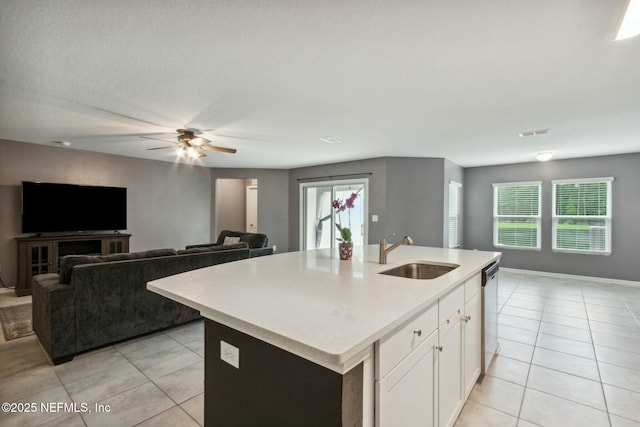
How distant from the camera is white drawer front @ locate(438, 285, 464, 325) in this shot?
1.55m

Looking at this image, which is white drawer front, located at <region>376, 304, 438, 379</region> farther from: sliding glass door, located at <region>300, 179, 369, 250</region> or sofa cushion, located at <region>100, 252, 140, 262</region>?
sliding glass door, located at <region>300, 179, 369, 250</region>

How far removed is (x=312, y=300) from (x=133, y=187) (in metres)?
5.96

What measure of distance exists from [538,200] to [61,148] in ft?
29.5

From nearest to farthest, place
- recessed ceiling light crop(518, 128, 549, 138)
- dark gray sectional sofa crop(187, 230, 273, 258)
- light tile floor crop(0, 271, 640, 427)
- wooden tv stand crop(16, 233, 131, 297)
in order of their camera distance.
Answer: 1. light tile floor crop(0, 271, 640, 427)
2. recessed ceiling light crop(518, 128, 549, 138)
3. wooden tv stand crop(16, 233, 131, 297)
4. dark gray sectional sofa crop(187, 230, 273, 258)

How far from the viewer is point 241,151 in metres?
5.22

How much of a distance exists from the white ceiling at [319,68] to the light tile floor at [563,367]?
2.34 metres

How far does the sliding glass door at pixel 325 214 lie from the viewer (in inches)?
239

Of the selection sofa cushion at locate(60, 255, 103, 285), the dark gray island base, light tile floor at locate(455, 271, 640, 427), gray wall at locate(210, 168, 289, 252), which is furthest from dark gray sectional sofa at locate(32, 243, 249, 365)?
gray wall at locate(210, 168, 289, 252)

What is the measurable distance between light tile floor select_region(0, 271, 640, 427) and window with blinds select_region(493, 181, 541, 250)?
2871 millimetres

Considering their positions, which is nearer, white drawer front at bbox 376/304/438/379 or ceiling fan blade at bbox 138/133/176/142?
white drawer front at bbox 376/304/438/379

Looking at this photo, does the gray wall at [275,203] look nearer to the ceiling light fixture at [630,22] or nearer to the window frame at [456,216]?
the window frame at [456,216]

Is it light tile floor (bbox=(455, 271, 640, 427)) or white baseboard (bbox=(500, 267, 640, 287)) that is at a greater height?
white baseboard (bbox=(500, 267, 640, 287))

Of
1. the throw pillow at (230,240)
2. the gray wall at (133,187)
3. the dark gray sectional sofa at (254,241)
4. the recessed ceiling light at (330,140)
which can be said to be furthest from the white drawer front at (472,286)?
the gray wall at (133,187)

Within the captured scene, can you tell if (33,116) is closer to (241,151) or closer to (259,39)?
(241,151)
